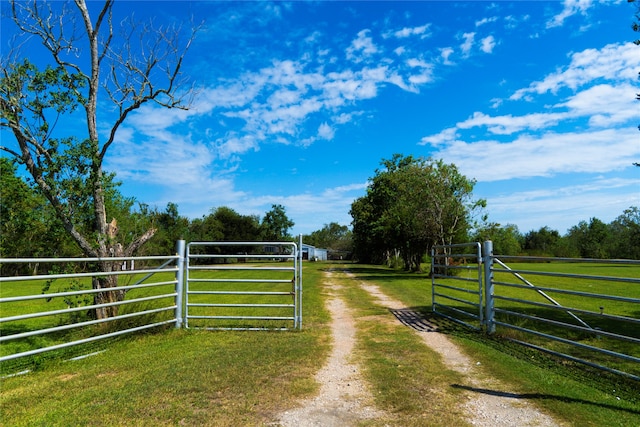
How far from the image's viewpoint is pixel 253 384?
4625 millimetres

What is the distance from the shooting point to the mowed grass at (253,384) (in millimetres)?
3742

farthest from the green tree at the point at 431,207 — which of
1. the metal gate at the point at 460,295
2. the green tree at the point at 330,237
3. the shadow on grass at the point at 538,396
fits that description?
the green tree at the point at 330,237

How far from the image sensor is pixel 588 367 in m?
5.33

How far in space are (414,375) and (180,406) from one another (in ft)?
9.40

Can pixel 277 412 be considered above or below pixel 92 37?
below

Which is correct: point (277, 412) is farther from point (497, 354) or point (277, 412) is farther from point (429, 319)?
point (429, 319)

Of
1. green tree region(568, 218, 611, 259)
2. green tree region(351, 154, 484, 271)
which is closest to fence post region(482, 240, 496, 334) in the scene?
green tree region(351, 154, 484, 271)

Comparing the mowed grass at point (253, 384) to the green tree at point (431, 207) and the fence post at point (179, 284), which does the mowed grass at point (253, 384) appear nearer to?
the fence post at point (179, 284)

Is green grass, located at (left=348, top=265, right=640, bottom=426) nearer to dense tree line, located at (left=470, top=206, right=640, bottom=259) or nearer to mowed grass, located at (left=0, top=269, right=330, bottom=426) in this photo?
mowed grass, located at (left=0, top=269, right=330, bottom=426)

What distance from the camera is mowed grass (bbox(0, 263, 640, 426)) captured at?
3.74 m

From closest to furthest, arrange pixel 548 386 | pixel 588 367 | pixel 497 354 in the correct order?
pixel 548 386 < pixel 588 367 < pixel 497 354

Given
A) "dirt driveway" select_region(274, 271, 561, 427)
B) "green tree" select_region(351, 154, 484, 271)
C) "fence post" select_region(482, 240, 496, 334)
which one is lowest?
"dirt driveway" select_region(274, 271, 561, 427)

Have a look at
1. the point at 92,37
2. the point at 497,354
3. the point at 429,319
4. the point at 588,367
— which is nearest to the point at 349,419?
the point at 497,354

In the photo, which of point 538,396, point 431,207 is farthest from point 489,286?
point 431,207
